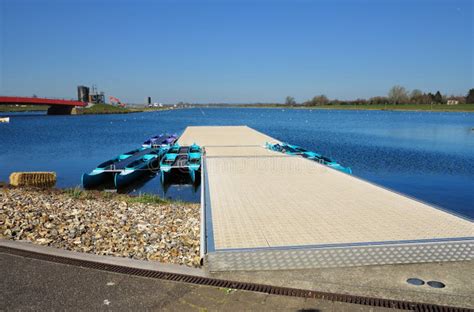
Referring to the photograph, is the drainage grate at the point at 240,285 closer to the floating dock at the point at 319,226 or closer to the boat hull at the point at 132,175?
the floating dock at the point at 319,226

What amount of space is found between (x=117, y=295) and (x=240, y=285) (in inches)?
59.7

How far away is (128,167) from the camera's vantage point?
18.7 meters

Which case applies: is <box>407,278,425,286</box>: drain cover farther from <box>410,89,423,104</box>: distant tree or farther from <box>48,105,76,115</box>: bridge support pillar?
<box>410,89,423,104</box>: distant tree

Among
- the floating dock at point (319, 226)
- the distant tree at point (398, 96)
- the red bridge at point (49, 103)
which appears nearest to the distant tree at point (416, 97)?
the distant tree at point (398, 96)

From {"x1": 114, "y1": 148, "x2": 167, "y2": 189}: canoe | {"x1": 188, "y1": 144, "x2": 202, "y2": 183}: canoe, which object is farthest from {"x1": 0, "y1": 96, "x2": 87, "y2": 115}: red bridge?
{"x1": 188, "y1": 144, "x2": 202, "y2": 183}: canoe

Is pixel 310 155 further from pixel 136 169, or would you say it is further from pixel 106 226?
pixel 106 226

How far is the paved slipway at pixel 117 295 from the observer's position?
14.0ft

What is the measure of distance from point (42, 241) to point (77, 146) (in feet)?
101

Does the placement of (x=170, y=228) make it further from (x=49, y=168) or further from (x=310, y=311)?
(x=49, y=168)

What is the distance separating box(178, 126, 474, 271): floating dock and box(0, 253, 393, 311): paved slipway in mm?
828

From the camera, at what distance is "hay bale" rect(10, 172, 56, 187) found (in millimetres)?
13523

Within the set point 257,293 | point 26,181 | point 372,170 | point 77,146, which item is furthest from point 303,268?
point 77,146

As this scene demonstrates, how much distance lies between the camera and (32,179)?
558 inches

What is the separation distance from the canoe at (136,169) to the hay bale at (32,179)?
281 centimetres
